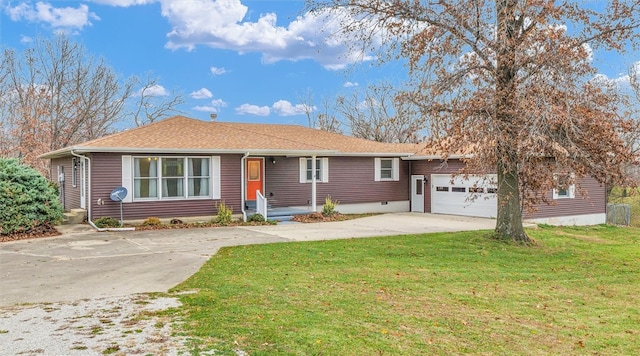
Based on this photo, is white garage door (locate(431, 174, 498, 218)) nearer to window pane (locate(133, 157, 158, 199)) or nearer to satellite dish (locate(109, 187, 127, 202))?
window pane (locate(133, 157, 158, 199))

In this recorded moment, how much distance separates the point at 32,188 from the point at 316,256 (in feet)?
27.8

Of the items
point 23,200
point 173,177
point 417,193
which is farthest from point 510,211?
point 23,200

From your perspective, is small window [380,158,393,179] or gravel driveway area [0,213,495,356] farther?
small window [380,158,393,179]

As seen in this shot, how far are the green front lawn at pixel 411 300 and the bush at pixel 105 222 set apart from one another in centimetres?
555

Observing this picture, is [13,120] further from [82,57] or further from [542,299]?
[542,299]

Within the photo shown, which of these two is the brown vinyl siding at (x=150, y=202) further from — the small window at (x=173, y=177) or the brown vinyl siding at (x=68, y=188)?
the brown vinyl siding at (x=68, y=188)

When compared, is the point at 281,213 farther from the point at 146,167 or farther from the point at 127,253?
the point at 127,253

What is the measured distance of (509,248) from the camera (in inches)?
467

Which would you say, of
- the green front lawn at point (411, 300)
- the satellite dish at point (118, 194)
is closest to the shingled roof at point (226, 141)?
the satellite dish at point (118, 194)

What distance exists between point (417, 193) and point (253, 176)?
24.0 feet

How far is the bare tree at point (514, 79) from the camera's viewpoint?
34.4 feet

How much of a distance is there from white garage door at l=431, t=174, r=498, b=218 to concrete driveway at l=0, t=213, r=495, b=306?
1.30 metres

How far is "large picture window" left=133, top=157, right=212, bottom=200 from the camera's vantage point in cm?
1559

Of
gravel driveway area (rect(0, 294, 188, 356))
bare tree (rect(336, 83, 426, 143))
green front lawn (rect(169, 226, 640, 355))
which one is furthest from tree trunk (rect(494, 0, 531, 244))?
bare tree (rect(336, 83, 426, 143))
